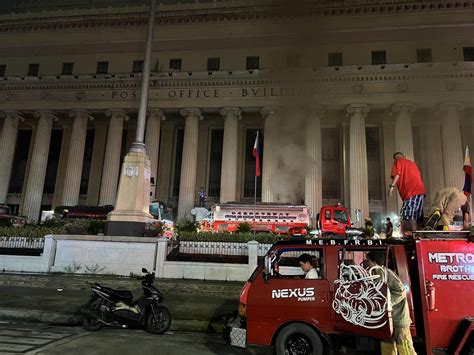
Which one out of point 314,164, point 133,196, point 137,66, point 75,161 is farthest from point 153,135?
point 133,196

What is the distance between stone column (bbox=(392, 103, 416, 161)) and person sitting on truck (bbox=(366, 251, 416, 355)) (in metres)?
22.1

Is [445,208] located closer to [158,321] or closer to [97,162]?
[158,321]

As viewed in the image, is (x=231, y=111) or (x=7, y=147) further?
(x=7, y=147)

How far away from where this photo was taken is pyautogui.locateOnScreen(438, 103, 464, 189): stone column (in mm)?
23375

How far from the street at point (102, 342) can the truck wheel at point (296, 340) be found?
3.06 ft

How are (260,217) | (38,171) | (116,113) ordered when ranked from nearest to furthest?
(260,217) < (38,171) < (116,113)

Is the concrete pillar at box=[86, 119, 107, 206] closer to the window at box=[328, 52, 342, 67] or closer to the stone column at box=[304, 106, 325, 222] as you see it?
the stone column at box=[304, 106, 325, 222]

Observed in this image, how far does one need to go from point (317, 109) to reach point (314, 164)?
3.95 meters

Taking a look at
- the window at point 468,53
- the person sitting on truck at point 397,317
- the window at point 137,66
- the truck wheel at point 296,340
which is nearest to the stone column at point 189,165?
the window at point 137,66

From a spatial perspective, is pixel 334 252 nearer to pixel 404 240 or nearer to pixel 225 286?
pixel 404 240

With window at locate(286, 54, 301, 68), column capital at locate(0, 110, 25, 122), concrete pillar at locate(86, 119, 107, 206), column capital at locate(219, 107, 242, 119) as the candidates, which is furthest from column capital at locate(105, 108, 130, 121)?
window at locate(286, 54, 301, 68)

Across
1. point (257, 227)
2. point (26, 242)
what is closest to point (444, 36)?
point (257, 227)

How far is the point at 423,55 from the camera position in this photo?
26.9 m

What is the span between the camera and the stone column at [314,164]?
24.3m
